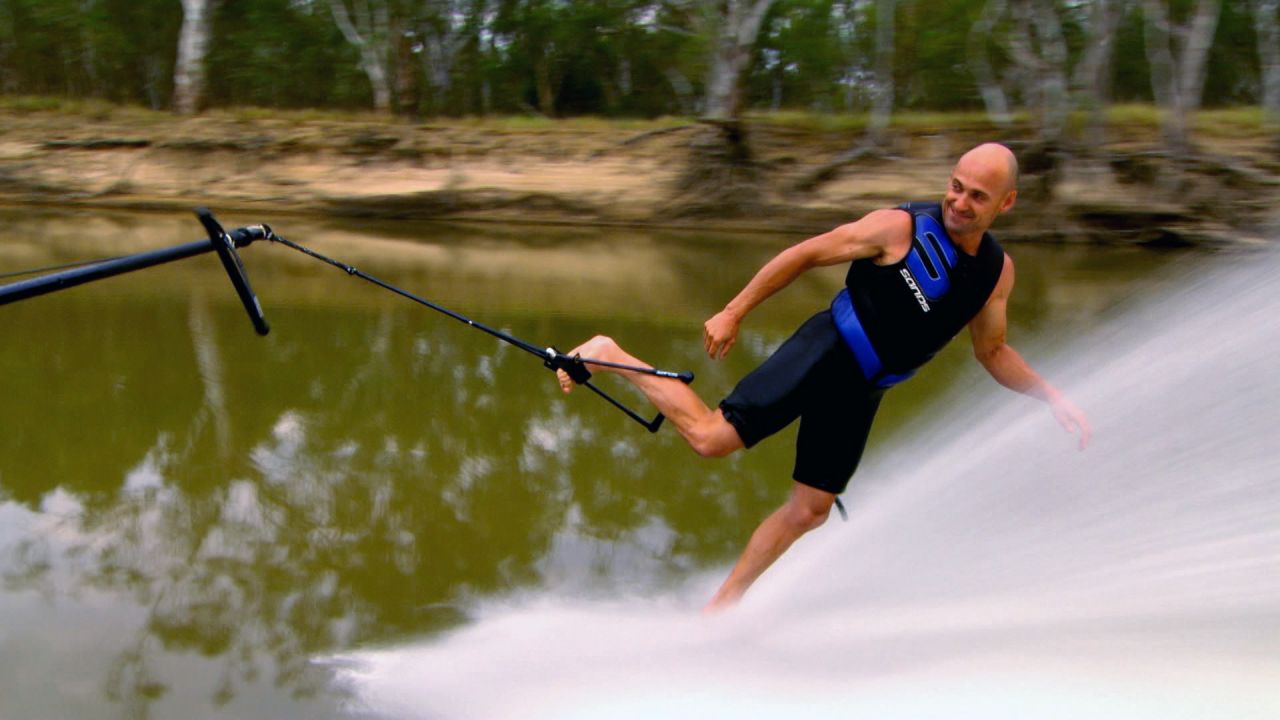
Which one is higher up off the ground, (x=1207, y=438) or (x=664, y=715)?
(x=1207, y=438)

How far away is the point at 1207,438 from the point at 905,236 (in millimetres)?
1439

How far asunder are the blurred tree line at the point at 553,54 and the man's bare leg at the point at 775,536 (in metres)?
20.5

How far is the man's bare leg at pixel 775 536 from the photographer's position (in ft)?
11.5

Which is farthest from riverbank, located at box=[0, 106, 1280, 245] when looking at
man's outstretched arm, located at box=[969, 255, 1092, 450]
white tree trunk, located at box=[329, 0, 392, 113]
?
man's outstretched arm, located at box=[969, 255, 1092, 450]

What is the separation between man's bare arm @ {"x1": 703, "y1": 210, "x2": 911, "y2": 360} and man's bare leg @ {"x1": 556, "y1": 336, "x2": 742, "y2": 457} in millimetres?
286

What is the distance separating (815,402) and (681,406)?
43cm

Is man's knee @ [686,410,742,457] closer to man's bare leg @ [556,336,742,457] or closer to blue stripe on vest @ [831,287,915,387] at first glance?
man's bare leg @ [556,336,742,457]

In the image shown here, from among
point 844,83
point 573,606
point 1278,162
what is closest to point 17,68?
point 844,83

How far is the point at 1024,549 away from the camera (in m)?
3.68

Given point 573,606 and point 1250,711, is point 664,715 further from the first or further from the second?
point 1250,711

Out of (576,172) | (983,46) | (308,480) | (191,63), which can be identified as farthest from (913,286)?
(983,46)

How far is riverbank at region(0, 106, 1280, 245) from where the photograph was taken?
14.8m

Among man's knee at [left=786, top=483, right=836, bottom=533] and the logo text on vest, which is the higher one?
the logo text on vest

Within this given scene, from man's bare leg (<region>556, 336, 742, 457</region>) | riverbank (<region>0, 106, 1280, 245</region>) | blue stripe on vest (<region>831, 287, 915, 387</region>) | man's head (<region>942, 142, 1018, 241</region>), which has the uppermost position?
man's head (<region>942, 142, 1018, 241</region>)
